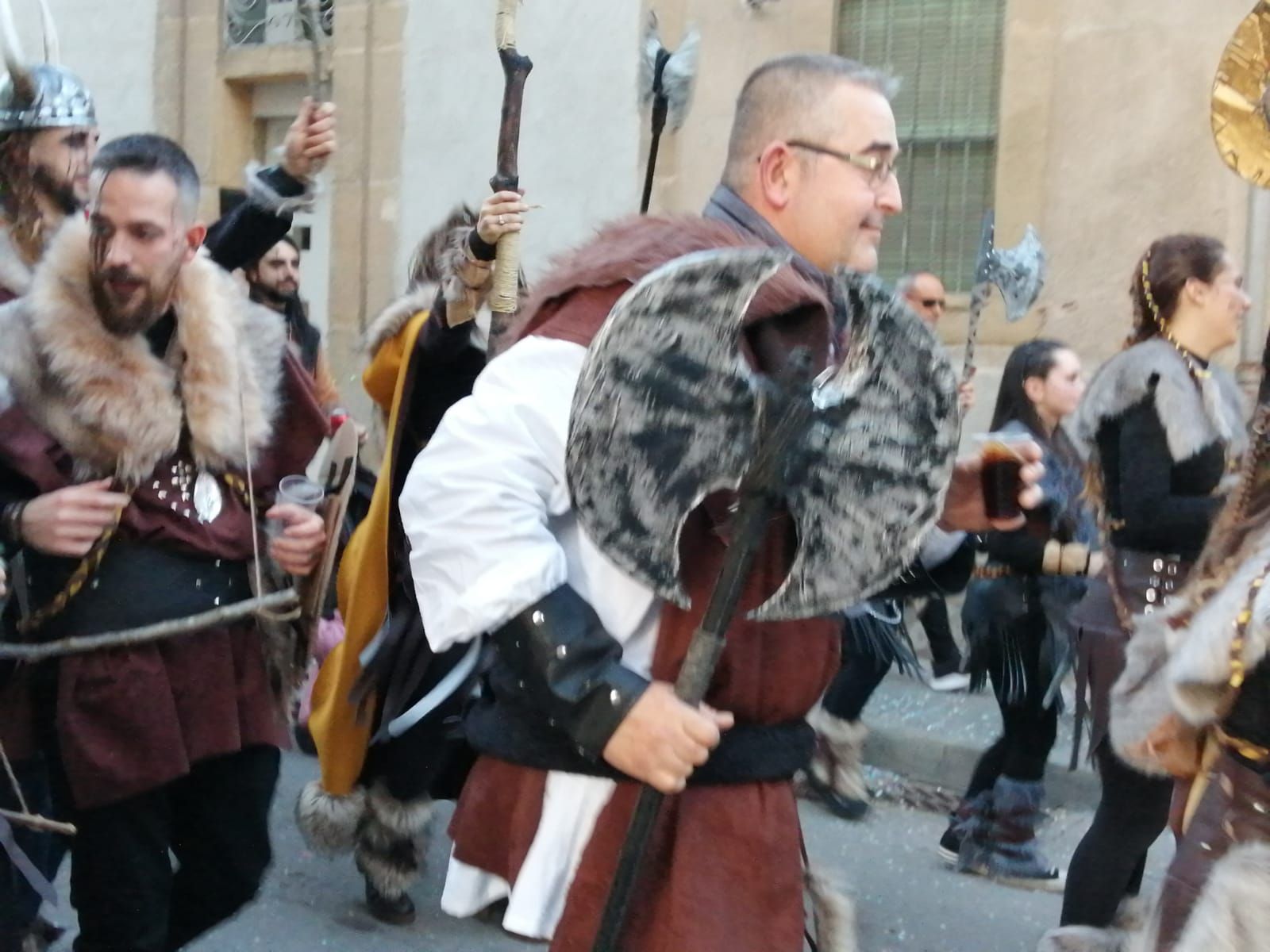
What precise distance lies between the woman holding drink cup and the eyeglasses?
2942mm

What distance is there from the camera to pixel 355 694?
421cm

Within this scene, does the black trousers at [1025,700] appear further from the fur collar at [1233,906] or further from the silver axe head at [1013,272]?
the fur collar at [1233,906]

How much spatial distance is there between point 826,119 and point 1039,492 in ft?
2.11

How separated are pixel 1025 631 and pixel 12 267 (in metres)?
3.39

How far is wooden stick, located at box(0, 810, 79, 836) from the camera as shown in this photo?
9.82 ft

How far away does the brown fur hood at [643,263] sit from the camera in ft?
6.88

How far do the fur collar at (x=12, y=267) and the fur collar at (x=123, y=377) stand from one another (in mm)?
153

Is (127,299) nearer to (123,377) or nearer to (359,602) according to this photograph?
(123,377)

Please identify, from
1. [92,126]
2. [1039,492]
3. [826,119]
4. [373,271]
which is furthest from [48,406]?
[373,271]

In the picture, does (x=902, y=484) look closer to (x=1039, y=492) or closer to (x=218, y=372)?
(x=1039, y=492)

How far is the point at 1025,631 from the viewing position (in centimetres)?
531

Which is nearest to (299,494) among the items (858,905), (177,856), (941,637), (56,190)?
(177,856)

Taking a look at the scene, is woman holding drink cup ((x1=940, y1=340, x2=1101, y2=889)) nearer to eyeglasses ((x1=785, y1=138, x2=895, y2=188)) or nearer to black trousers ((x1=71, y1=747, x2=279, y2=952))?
black trousers ((x1=71, y1=747, x2=279, y2=952))

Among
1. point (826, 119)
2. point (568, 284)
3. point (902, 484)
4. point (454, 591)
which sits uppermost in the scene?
point (826, 119)
